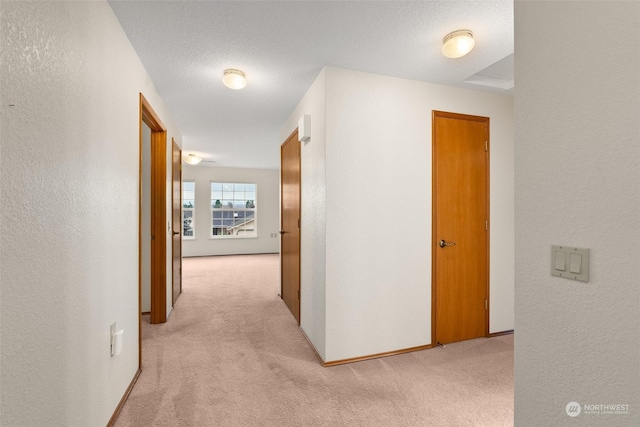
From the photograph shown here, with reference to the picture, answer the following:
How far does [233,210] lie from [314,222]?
240 inches

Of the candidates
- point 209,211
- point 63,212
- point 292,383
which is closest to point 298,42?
point 63,212

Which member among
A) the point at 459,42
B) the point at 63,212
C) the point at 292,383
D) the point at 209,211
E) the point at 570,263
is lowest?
the point at 292,383

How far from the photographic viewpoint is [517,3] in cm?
106

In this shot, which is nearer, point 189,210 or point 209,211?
point 189,210

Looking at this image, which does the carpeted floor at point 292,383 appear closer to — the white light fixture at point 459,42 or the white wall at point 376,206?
the white wall at point 376,206

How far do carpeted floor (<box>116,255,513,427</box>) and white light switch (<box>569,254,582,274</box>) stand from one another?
1.33 m

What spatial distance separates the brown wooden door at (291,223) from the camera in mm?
3283

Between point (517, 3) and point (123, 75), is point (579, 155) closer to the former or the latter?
point (517, 3)

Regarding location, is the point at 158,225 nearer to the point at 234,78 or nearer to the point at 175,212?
the point at 175,212

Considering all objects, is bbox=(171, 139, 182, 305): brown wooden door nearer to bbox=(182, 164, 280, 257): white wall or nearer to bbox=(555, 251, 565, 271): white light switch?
bbox=(182, 164, 280, 257): white wall

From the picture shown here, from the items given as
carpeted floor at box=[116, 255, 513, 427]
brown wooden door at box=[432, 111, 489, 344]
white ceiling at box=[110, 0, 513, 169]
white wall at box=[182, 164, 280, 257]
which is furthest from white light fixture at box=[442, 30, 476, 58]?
white wall at box=[182, 164, 280, 257]

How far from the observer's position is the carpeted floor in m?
1.74

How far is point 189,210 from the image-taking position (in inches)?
309

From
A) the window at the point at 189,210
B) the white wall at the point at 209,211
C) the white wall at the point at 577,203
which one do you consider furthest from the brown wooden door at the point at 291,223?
the window at the point at 189,210
